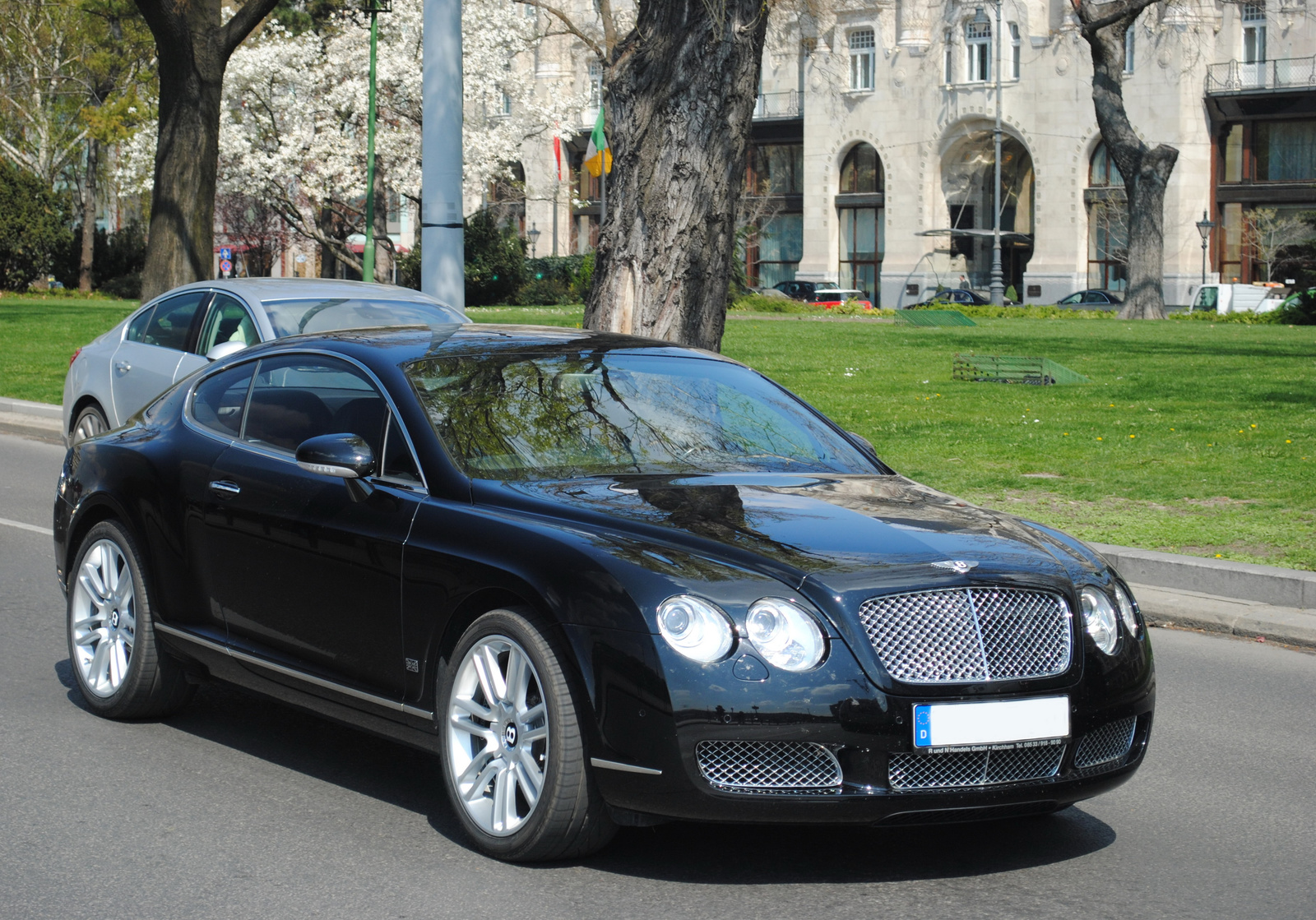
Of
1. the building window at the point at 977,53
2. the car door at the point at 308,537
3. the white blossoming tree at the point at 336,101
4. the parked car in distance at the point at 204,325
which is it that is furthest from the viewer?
the building window at the point at 977,53

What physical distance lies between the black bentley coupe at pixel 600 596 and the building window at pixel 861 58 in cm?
6746

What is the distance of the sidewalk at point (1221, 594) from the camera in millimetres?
8383

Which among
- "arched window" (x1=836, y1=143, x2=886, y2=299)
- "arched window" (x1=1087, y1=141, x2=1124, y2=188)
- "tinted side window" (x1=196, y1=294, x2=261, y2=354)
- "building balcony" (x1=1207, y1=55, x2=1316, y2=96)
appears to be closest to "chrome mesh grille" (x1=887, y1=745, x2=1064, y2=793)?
"tinted side window" (x1=196, y1=294, x2=261, y2=354)

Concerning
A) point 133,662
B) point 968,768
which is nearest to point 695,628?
point 968,768

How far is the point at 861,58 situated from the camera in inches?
2810

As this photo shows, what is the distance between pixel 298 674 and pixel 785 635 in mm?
1949

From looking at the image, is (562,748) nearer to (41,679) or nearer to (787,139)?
(41,679)

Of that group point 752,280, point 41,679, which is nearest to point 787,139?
point 752,280

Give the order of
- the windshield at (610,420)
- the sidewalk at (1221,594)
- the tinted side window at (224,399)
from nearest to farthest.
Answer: the windshield at (610,420), the tinted side window at (224,399), the sidewalk at (1221,594)

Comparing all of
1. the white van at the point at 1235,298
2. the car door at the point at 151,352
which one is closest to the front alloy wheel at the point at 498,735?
the car door at the point at 151,352

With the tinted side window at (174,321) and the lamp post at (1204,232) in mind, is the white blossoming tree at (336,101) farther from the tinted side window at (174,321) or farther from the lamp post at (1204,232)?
the tinted side window at (174,321)

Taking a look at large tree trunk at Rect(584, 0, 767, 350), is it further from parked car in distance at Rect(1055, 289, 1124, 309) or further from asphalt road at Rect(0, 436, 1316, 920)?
parked car in distance at Rect(1055, 289, 1124, 309)

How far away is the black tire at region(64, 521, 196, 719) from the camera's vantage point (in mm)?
6105

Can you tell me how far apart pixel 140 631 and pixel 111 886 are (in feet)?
5.86
